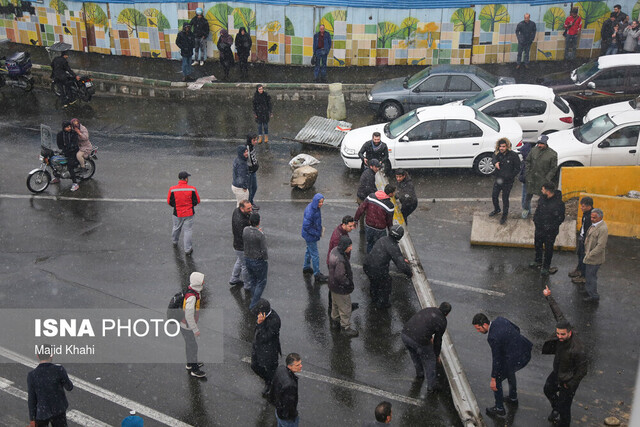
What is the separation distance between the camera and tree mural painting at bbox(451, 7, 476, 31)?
68.8ft

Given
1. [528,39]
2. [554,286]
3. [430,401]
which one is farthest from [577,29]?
[430,401]

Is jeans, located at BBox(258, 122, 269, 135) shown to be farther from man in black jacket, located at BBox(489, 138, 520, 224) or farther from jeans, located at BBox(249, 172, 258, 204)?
man in black jacket, located at BBox(489, 138, 520, 224)

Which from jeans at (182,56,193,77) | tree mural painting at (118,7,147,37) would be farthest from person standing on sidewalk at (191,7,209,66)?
tree mural painting at (118,7,147,37)

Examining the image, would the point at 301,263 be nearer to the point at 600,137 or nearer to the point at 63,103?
the point at 600,137

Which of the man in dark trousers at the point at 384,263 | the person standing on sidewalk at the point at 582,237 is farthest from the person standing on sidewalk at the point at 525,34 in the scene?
the man in dark trousers at the point at 384,263

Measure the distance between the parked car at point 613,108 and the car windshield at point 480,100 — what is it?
2.26 metres

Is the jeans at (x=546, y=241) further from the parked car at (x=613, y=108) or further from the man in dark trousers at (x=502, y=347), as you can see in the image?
the parked car at (x=613, y=108)

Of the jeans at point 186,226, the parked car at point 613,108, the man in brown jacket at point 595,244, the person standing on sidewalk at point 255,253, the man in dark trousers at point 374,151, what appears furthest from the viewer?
the parked car at point 613,108

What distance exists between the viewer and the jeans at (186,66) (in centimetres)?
2074

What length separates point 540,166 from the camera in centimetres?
1242

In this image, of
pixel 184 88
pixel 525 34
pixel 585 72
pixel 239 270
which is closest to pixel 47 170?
pixel 239 270

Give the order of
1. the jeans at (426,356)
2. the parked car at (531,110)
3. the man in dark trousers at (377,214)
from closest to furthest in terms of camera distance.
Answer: the jeans at (426,356) < the man in dark trousers at (377,214) < the parked car at (531,110)

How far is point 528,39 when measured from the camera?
20766 mm

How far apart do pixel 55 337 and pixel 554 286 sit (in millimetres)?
7599
